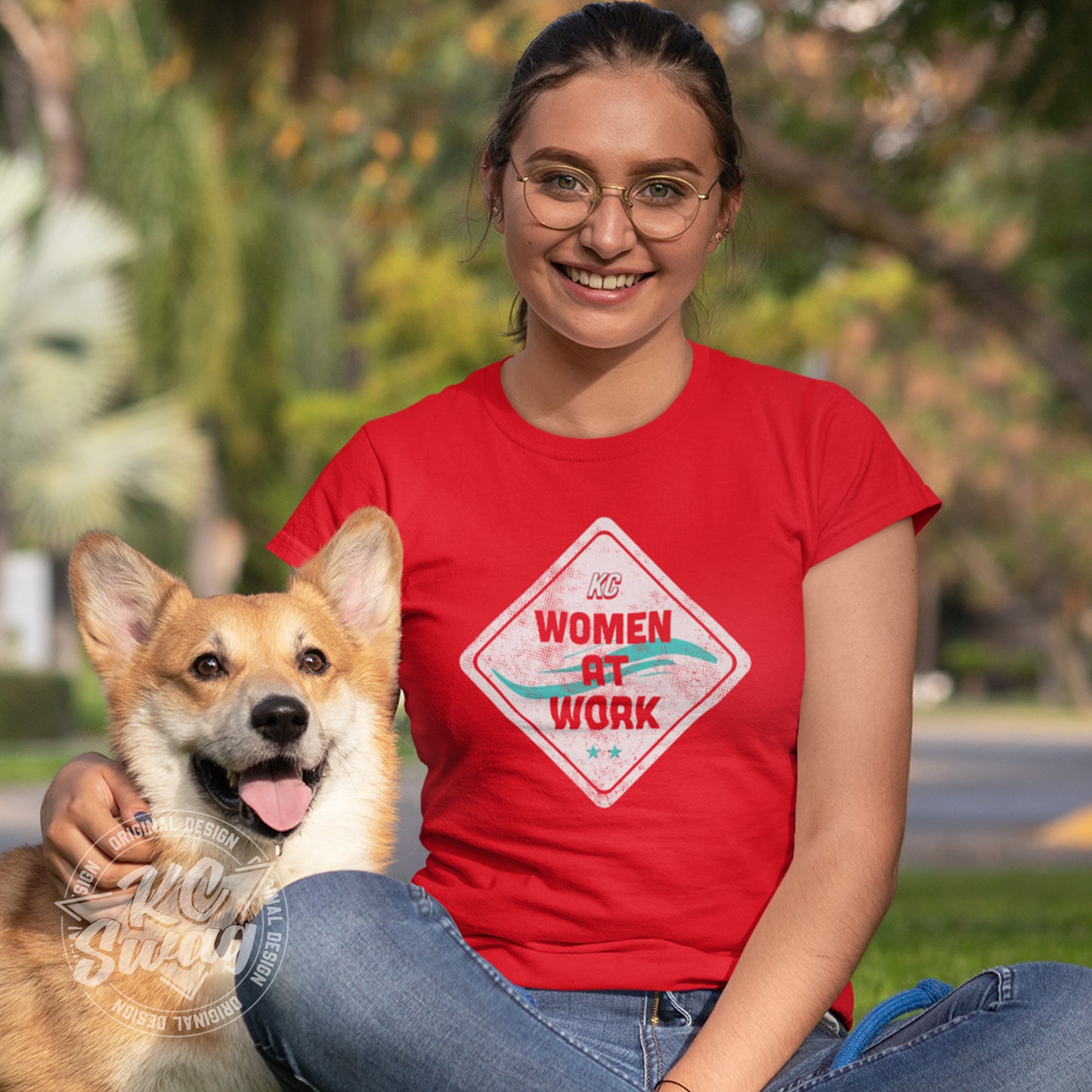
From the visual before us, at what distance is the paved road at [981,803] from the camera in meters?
10.6

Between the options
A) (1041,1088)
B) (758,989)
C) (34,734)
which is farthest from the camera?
(34,734)

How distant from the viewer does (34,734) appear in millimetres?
19609

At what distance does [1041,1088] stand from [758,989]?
1.38 ft

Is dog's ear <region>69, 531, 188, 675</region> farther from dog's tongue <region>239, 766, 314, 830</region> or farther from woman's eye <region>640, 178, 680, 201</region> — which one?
woman's eye <region>640, 178, 680, 201</region>

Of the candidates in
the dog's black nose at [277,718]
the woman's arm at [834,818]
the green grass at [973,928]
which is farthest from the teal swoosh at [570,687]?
the green grass at [973,928]

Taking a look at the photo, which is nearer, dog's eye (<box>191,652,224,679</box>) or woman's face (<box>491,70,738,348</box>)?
woman's face (<box>491,70,738,348</box>)

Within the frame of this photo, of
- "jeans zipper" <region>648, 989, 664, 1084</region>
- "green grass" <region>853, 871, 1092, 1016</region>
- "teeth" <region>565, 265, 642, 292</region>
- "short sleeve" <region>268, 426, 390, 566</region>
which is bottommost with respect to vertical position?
"green grass" <region>853, 871, 1092, 1016</region>

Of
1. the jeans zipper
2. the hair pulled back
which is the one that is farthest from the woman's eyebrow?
the jeans zipper

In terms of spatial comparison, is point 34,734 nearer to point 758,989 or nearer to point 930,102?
point 930,102

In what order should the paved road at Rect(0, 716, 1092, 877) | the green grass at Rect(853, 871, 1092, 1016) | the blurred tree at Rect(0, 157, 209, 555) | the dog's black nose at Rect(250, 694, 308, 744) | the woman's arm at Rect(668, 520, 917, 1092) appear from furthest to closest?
the blurred tree at Rect(0, 157, 209, 555), the paved road at Rect(0, 716, 1092, 877), the green grass at Rect(853, 871, 1092, 1016), the dog's black nose at Rect(250, 694, 308, 744), the woman's arm at Rect(668, 520, 917, 1092)

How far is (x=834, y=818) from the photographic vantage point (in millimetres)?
2479

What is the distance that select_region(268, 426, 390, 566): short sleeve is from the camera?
9.29 feet

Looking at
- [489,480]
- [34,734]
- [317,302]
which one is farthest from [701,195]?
[317,302]

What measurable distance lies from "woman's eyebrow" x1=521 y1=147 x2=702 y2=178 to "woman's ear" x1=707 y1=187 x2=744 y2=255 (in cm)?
21
